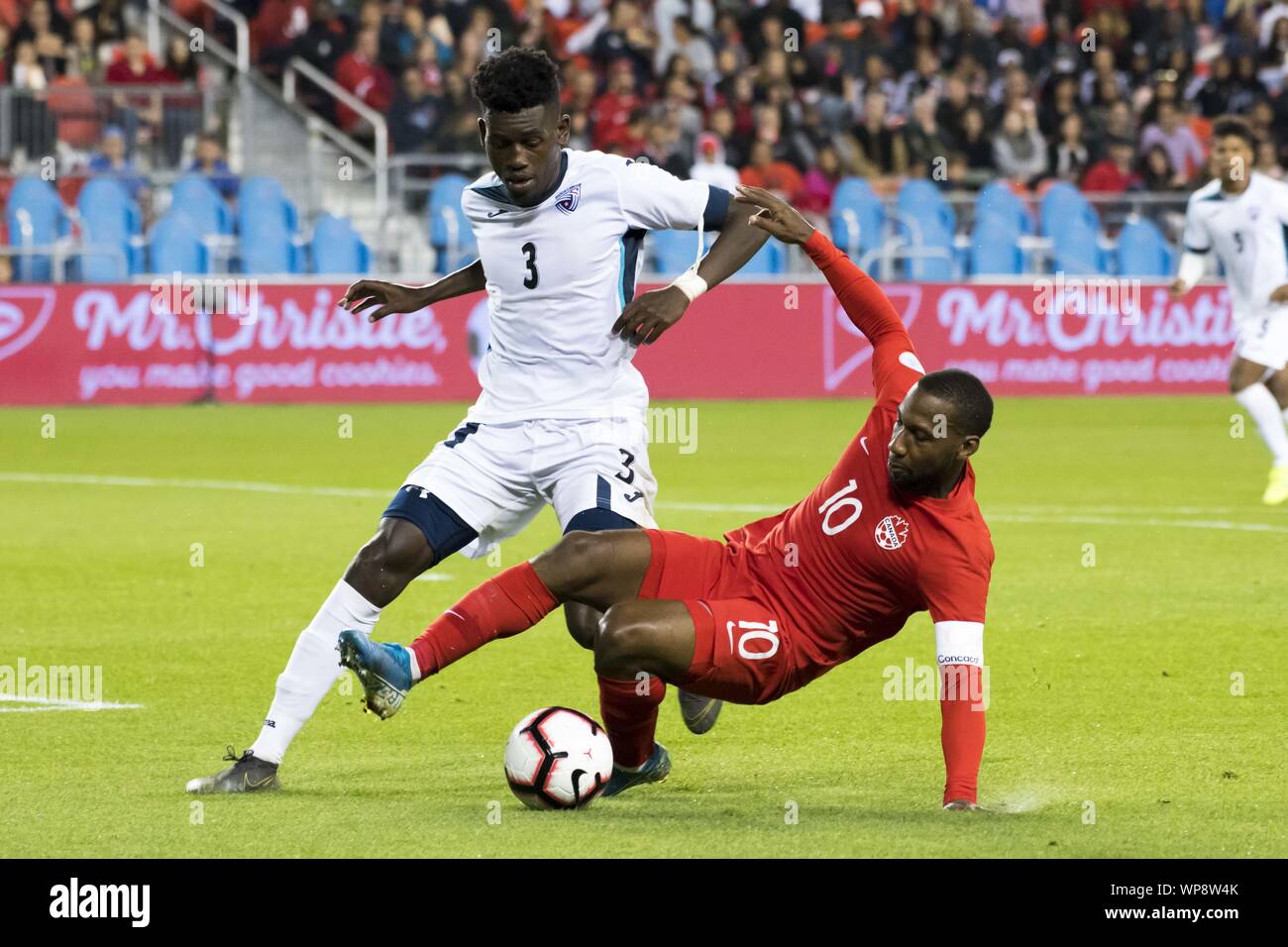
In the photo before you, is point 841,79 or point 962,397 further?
point 841,79

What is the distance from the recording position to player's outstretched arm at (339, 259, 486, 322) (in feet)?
22.7

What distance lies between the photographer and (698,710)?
6797mm

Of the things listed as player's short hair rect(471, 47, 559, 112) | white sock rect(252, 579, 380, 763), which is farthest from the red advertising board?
white sock rect(252, 579, 380, 763)

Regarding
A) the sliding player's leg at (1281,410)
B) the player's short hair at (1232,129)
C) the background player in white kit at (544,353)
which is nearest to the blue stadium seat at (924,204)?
the sliding player's leg at (1281,410)

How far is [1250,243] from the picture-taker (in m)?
14.7

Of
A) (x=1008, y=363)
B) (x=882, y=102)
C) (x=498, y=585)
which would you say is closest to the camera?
(x=498, y=585)

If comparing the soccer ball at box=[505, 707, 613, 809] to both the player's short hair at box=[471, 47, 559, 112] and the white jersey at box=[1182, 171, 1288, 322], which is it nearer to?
the player's short hair at box=[471, 47, 559, 112]

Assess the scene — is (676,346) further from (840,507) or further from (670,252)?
(840,507)

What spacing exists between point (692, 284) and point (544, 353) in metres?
0.56

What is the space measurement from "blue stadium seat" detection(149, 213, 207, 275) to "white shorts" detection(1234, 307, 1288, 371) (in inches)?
420

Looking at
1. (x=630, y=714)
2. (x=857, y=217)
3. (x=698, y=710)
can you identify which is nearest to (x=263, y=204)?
(x=857, y=217)

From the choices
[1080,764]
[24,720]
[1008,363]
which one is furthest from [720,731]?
[1008,363]
